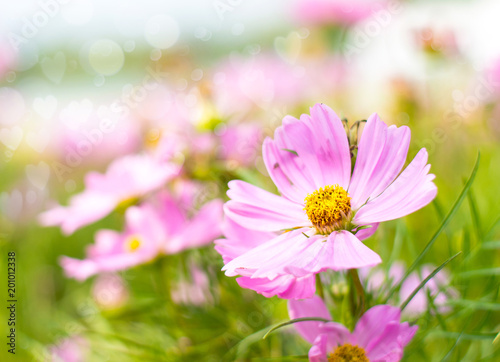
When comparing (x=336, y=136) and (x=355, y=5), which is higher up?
(x=355, y=5)

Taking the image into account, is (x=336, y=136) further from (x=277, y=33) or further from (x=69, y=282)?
(x=277, y=33)

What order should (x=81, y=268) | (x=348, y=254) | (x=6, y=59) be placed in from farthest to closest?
(x=6, y=59), (x=81, y=268), (x=348, y=254)

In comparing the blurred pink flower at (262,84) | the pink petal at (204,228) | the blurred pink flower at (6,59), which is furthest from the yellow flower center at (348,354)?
the blurred pink flower at (6,59)

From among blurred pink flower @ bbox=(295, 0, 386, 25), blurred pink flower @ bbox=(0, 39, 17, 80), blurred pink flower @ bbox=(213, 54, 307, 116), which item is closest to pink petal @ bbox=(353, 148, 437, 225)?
blurred pink flower @ bbox=(213, 54, 307, 116)

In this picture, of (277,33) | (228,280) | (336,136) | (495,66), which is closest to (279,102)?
(495,66)

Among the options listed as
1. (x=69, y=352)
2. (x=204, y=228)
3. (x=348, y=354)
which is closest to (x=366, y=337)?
(x=348, y=354)

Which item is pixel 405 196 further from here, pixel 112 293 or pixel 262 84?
pixel 262 84
